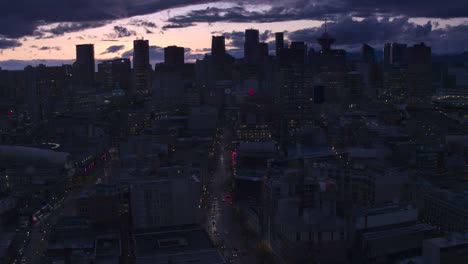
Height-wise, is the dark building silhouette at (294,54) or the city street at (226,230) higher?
the dark building silhouette at (294,54)

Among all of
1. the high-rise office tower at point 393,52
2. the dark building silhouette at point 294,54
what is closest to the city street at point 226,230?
the dark building silhouette at point 294,54

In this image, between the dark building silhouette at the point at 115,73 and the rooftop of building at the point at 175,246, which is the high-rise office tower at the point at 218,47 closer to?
the dark building silhouette at the point at 115,73

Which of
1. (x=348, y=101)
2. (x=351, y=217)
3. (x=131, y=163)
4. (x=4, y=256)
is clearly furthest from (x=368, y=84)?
(x=4, y=256)

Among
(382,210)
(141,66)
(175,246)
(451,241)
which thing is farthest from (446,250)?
(141,66)

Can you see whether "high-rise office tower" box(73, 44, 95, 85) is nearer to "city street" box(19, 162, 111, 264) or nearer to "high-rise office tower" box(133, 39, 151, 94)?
"high-rise office tower" box(133, 39, 151, 94)

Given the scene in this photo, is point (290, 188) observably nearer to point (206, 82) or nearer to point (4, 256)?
point (4, 256)

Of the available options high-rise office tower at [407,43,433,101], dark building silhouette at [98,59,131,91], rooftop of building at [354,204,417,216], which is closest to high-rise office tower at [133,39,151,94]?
dark building silhouette at [98,59,131,91]
